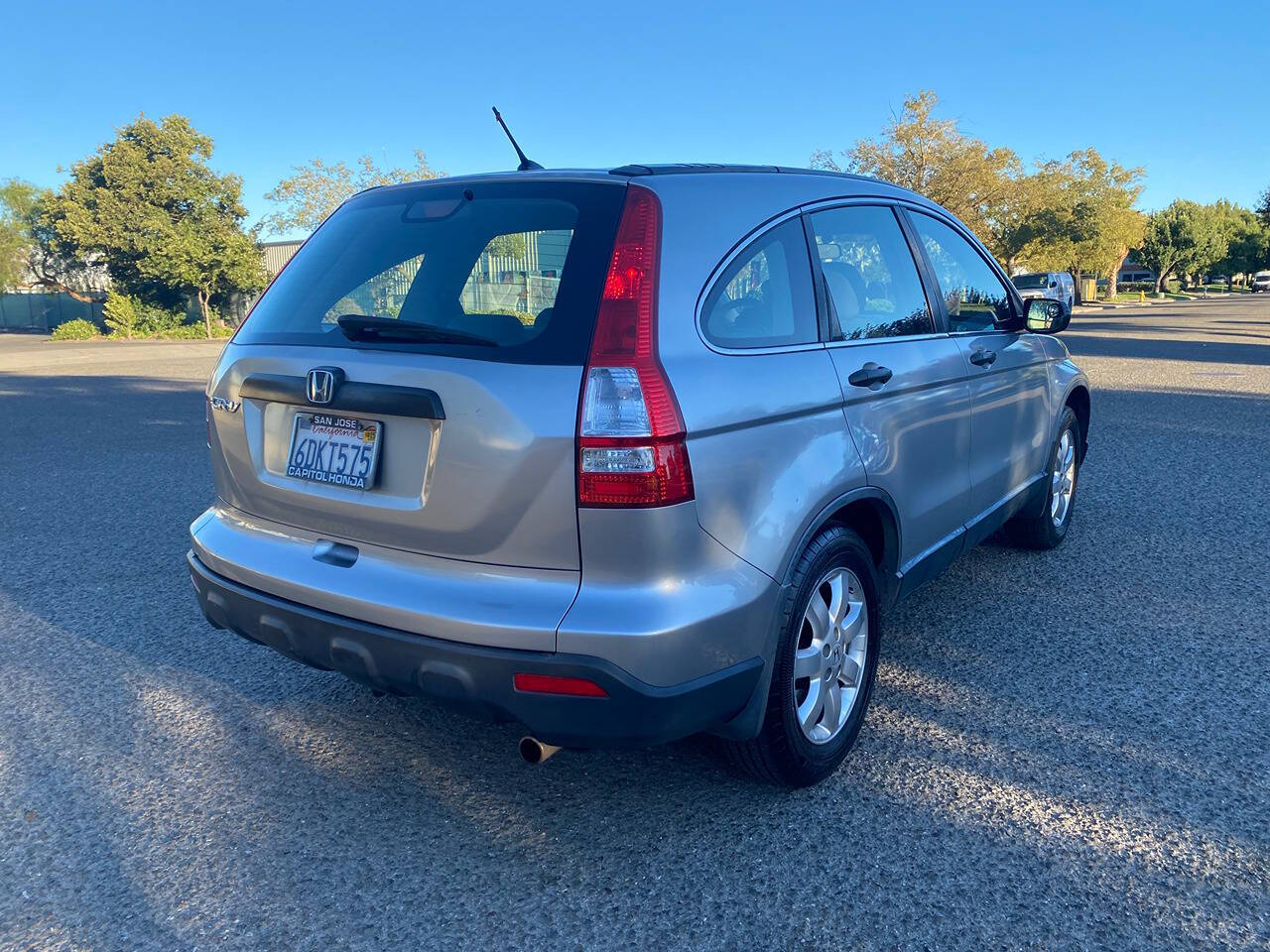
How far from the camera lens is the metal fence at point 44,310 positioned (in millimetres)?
51562

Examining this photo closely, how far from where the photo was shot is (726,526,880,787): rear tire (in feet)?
8.64

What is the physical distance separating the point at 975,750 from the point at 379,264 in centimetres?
245

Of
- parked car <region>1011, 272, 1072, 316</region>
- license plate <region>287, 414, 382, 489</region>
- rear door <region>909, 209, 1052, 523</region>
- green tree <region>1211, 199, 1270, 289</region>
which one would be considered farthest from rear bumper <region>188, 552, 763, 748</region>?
green tree <region>1211, 199, 1270, 289</region>

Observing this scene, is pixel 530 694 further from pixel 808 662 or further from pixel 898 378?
pixel 898 378

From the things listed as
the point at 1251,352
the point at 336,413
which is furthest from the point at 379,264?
the point at 1251,352

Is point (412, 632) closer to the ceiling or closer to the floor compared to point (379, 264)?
closer to the floor

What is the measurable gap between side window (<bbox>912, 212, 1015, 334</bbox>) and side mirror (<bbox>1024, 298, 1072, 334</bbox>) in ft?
0.41

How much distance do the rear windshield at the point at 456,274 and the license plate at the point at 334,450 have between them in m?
0.23

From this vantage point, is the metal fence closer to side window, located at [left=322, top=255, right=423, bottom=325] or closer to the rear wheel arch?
side window, located at [left=322, top=255, right=423, bottom=325]

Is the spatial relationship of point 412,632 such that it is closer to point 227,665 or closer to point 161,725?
point 161,725

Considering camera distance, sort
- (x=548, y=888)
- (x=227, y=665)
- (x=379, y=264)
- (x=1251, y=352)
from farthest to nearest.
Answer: (x=1251, y=352), (x=227, y=665), (x=379, y=264), (x=548, y=888)

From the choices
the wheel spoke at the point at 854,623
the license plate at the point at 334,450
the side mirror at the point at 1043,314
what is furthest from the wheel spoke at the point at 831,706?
the side mirror at the point at 1043,314

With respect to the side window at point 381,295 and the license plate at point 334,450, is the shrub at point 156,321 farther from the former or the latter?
the license plate at point 334,450

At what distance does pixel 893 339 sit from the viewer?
3.28 metres
